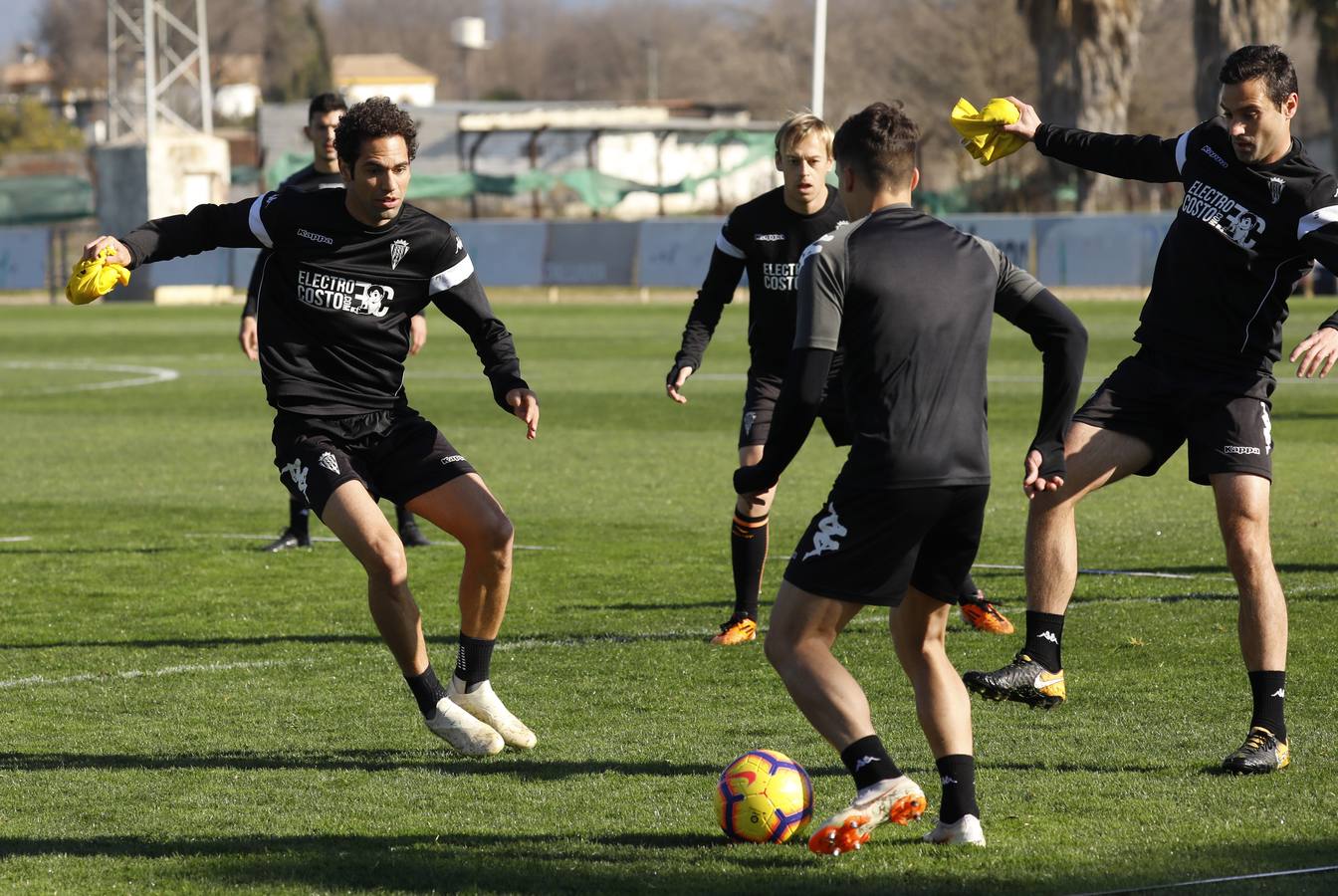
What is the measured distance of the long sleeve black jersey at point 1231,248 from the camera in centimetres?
600

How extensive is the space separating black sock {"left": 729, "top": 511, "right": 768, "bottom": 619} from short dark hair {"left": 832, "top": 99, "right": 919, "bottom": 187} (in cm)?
369

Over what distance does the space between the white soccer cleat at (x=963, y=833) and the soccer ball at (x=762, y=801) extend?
39cm

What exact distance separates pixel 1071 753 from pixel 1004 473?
8.22 meters

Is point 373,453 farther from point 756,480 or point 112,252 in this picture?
point 756,480

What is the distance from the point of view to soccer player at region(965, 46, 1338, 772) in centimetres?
595

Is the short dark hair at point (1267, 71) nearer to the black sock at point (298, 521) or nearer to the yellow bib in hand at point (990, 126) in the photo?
the yellow bib in hand at point (990, 126)

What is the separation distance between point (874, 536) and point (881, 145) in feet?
3.20

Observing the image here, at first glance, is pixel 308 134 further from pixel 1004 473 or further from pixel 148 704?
pixel 1004 473

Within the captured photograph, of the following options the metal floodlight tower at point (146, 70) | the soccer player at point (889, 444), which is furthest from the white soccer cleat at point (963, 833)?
the metal floodlight tower at point (146, 70)

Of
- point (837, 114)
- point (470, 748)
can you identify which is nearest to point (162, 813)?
point (470, 748)

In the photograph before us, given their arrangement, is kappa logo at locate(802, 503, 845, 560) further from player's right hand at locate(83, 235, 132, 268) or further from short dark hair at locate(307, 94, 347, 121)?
short dark hair at locate(307, 94, 347, 121)

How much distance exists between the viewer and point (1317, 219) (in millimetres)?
5957

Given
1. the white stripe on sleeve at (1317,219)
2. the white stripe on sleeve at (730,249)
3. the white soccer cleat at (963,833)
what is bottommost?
the white soccer cleat at (963,833)

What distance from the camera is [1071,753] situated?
6.14 metres
